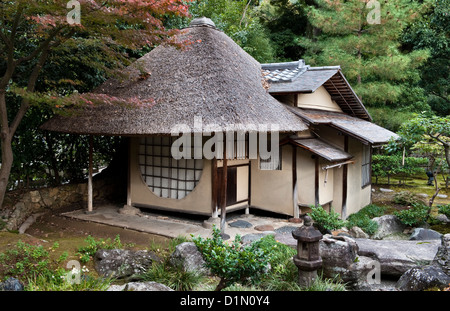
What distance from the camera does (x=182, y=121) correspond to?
7.75 meters

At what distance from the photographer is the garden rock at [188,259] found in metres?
5.55

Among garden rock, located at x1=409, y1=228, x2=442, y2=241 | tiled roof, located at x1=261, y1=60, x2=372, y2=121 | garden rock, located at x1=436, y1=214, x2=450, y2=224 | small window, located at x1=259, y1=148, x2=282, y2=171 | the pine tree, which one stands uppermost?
the pine tree

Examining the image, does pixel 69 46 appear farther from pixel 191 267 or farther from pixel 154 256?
pixel 191 267

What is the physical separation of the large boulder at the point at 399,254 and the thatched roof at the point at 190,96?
332 centimetres

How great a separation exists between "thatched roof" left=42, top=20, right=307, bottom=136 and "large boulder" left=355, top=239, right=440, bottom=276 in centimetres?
332

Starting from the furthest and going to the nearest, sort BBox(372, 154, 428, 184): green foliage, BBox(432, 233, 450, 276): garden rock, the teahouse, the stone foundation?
BBox(372, 154, 428, 184): green foliage, the stone foundation, the teahouse, BBox(432, 233, 450, 276): garden rock

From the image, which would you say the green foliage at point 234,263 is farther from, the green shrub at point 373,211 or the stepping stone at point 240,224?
the green shrub at point 373,211

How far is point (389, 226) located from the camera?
10.5 metres

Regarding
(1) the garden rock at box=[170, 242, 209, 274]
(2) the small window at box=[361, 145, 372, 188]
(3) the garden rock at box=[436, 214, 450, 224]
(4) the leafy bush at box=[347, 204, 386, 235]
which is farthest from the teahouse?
(1) the garden rock at box=[170, 242, 209, 274]

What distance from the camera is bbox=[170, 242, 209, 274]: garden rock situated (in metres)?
5.55

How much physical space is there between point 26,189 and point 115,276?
5.61 metres

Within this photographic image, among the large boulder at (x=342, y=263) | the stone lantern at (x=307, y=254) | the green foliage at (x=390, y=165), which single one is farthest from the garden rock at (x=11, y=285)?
the green foliage at (x=390, y=165)

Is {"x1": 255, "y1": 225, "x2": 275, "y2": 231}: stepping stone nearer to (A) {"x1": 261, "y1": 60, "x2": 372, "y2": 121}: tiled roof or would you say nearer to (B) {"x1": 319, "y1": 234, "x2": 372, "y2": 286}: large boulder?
(B) {"x1": 319, "y1": 234, "x2": 372, "y2": 286}: large boulder
